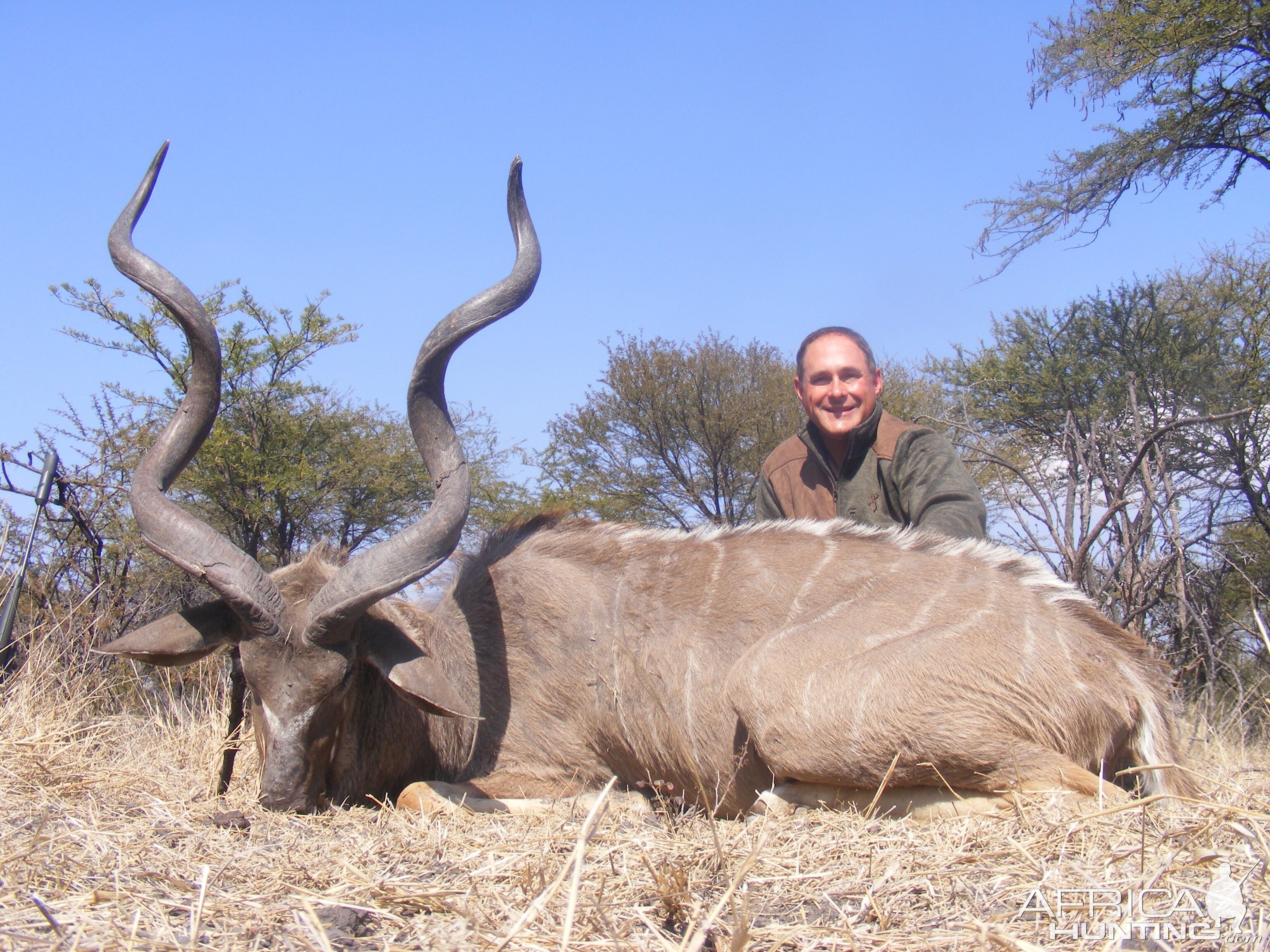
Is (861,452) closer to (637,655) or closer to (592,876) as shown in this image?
(637,655)

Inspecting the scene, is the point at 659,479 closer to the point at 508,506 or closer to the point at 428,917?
the point at 508,506

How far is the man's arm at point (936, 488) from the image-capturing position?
4160 mm

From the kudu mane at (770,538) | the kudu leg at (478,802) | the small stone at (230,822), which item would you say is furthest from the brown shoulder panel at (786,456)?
the small stone at (230,822)

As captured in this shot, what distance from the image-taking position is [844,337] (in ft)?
15.3

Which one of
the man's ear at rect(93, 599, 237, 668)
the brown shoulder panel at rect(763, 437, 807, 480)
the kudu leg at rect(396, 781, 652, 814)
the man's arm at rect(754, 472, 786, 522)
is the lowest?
the kudu leg at rect(396, 781, 652, 814)

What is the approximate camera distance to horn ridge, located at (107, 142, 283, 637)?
3.46m

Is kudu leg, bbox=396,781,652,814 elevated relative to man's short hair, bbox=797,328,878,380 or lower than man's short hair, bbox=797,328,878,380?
lower

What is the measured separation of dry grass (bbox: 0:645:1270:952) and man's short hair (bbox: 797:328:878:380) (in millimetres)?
2276

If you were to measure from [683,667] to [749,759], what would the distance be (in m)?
0.41

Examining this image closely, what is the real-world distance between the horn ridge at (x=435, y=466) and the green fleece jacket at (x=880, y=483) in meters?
1.70

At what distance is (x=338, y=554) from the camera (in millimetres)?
4230

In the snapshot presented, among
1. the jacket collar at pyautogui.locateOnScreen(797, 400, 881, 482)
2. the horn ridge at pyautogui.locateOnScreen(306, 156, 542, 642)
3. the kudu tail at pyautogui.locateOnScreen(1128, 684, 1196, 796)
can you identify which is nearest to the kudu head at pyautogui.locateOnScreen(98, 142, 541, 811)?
the horn ridge at pyautogui.locateOnScreen(306, 156, 542, 642)

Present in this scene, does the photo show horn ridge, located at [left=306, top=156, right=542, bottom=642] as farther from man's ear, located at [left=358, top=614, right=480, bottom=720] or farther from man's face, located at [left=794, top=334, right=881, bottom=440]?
man's face, located at [left=794, top=334, right=881, bottom=440]

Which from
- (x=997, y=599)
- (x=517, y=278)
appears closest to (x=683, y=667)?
(x=997, y=599)
